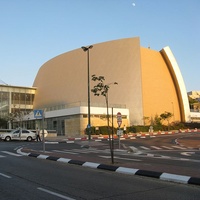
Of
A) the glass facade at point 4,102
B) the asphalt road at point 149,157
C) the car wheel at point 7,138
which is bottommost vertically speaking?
the asphalt road at point 149,157

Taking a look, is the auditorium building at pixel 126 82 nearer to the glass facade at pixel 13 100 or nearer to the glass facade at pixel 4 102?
the glass facade at pixel 13 100

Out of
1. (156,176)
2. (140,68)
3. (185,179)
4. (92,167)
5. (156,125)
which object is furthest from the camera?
(140,68)

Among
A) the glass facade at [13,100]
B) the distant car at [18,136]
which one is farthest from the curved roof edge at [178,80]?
the distant car at [18,136]

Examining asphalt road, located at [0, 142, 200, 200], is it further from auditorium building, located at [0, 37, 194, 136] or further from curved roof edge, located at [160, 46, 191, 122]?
curved roof edge, located at [160, 46, 191, 122]

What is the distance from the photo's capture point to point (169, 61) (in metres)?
74.2

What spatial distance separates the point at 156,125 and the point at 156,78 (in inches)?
583

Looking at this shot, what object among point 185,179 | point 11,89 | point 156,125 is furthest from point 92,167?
point 11,89

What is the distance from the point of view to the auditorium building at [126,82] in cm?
6506

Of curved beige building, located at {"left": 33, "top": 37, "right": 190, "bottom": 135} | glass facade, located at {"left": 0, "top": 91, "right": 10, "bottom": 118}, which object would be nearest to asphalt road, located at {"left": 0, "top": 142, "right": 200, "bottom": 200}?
curved beige building, located at {"left": 33, "top": 37, "right": 190, "bottom": 135}

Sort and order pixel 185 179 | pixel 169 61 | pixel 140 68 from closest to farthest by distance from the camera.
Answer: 1. pixel 185 179
2. pixel 140 68
3. pixel 169 61

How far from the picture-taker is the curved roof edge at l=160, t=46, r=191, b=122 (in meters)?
74.2

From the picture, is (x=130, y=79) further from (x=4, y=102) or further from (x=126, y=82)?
(x=4, y=102)

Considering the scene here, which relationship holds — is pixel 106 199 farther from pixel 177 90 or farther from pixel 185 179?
pixel 177 90

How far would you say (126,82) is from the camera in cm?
6744
